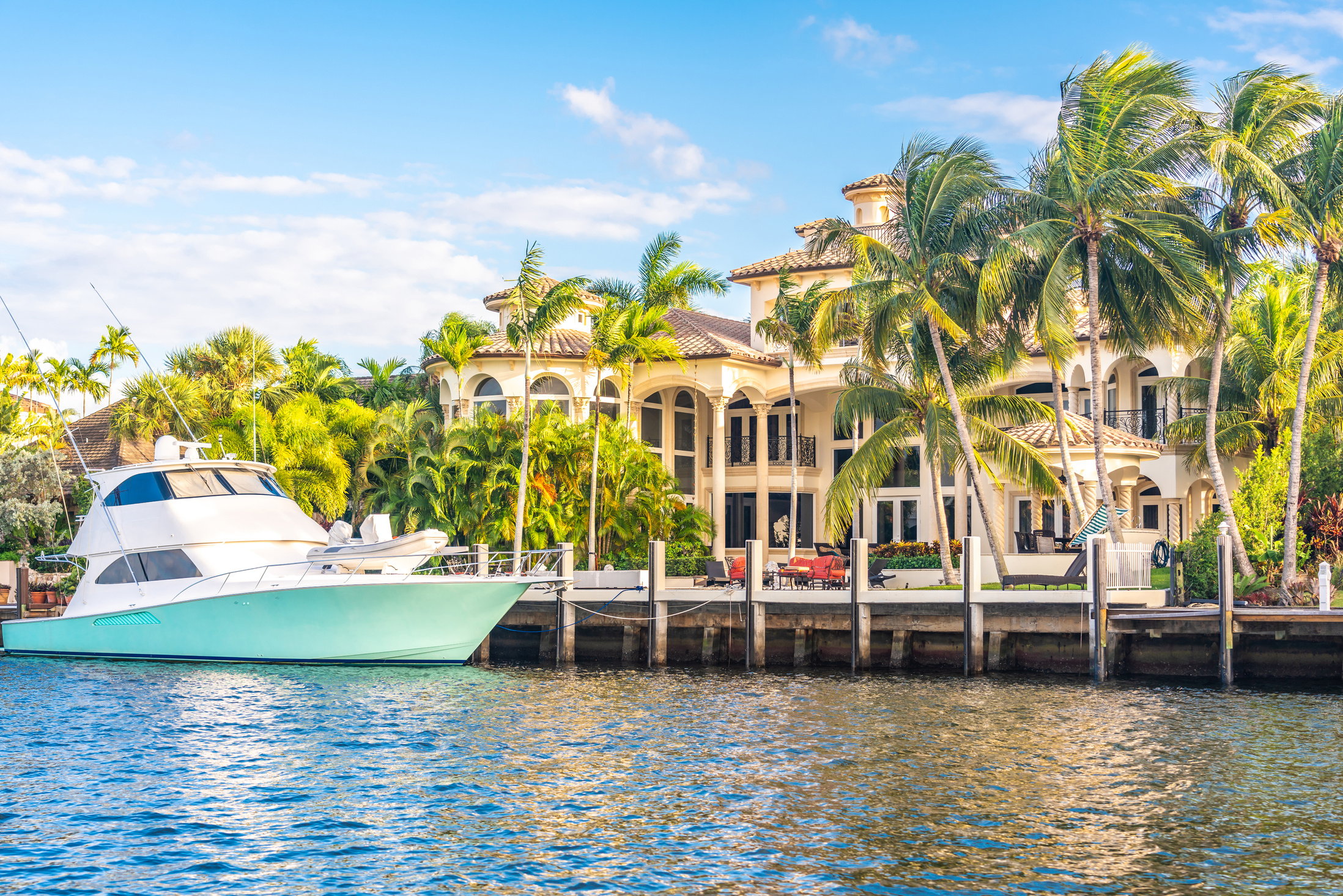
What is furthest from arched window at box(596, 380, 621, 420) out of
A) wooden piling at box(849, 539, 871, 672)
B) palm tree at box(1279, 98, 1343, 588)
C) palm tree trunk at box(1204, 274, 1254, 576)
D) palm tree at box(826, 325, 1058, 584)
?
palm tree at box(1279, 98, 1343, 588)

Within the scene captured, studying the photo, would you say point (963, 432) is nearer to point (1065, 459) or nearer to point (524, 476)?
point (1065, 459)

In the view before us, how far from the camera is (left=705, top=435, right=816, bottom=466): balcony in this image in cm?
4425

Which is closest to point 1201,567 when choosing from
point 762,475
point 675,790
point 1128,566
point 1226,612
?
point 1128,566

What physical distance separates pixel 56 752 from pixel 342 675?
763cm

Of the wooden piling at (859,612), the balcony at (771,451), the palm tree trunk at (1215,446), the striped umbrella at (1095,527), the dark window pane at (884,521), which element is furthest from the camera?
the balcony at (771,451)

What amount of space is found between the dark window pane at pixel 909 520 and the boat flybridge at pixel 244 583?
17252mm

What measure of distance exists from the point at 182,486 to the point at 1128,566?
1964 cm

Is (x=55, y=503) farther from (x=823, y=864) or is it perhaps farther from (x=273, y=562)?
(x=823, y=864)

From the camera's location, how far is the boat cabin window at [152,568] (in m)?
26.8

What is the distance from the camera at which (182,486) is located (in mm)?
27672

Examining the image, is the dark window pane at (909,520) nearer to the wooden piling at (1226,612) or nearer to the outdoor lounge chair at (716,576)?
the outdoor lounge chair at (716,576)

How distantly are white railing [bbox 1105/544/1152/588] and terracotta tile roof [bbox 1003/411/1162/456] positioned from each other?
7.75m

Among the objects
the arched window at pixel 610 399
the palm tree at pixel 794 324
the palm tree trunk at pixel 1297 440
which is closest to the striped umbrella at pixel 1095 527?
the palm tree trunk at pixel 1297 440

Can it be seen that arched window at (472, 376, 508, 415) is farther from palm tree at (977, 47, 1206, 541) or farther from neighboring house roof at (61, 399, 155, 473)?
palm tree at (977, 47, 1206, 541)
